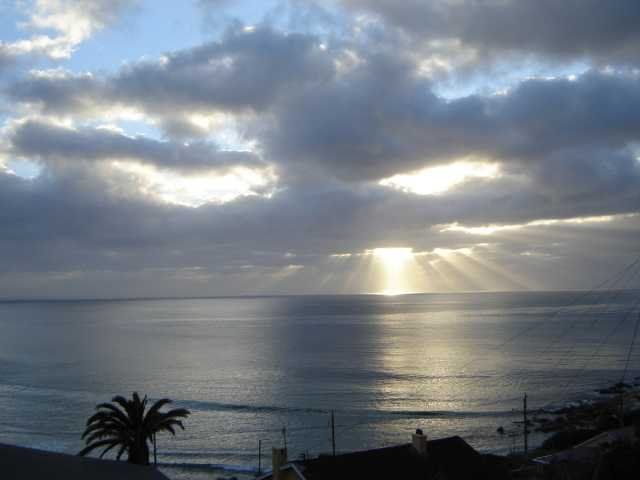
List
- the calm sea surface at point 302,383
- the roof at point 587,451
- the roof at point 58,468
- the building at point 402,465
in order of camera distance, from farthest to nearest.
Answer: the calm sea surface at point 302,383 → the roof at point 587,451 → the building at point 402,465 → the roof at point 58,468

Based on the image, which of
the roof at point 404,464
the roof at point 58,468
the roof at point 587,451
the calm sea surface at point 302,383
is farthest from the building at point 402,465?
the calm sea surface at point 302,383

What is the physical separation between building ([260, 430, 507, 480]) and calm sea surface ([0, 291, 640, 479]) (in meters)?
19.8

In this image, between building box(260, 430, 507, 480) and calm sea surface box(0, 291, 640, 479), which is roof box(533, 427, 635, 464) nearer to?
building box(260, 430, 507, 480)

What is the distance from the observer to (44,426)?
53406 mm

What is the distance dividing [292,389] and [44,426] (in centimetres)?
2737

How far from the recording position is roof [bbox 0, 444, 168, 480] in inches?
543

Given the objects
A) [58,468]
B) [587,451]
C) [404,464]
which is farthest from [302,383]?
[58,468]

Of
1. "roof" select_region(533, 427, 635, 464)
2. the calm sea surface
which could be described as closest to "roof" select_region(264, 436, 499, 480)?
"roof" select_region(533, 427, 635, 464)

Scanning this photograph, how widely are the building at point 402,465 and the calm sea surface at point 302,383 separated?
19843 millimetres

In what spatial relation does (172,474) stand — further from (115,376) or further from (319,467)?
(115,376)

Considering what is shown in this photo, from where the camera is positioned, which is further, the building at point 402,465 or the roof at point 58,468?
the building at point 402,465

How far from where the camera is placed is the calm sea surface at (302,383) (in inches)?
1919

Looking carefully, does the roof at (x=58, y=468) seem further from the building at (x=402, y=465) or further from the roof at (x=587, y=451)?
the roof at (x=587, y=451)

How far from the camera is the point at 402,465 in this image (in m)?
23.3
